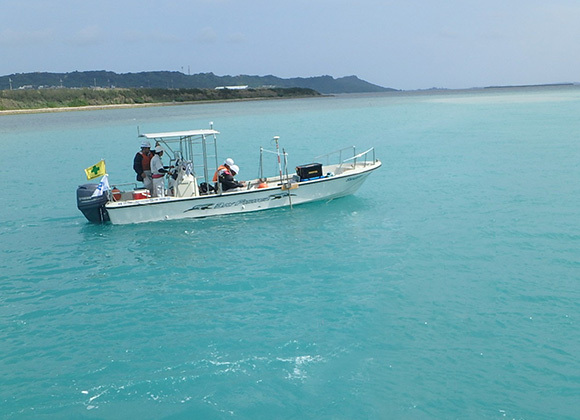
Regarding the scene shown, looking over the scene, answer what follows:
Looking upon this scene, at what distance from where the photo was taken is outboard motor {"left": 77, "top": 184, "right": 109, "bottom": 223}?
60.7ft

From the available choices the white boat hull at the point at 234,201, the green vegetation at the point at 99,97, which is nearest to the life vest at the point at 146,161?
the white boat hull at the point at 234,201

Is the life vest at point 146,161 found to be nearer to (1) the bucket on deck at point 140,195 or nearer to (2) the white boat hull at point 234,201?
(1) the bucket on deck at point 140,195

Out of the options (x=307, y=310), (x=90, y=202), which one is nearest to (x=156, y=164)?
(x=90, y=202)

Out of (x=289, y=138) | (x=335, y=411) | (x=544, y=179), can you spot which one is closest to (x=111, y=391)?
(x=335, y=411)

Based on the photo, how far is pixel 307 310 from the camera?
1159 centimetres

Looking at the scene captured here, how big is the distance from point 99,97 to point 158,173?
131 metres

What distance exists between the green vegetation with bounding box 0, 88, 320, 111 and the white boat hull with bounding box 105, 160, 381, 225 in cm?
11211

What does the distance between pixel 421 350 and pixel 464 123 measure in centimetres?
5296

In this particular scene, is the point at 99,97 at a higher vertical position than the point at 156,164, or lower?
higher

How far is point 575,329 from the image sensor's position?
10.3 m

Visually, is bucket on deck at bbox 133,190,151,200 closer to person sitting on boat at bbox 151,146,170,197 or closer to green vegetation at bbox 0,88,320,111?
person sitting on boat at bbox 151,146,170,197

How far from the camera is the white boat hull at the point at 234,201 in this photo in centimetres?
1861

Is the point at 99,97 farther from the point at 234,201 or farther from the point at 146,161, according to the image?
the point at 234,201

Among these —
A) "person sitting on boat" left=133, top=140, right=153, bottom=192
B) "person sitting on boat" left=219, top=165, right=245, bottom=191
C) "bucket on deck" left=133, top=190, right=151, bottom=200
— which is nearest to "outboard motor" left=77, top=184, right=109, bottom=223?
"bucket on deck" left=133, top=190, right=151, bottom=200
